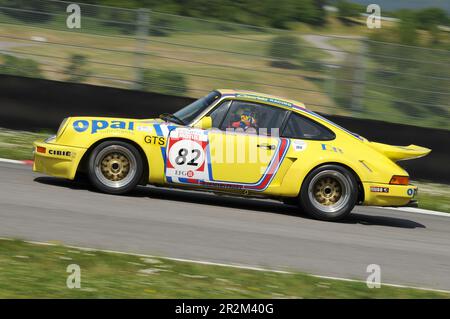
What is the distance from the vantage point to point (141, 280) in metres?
6.78

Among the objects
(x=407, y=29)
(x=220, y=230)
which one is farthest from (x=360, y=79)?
(x=407, y=29)

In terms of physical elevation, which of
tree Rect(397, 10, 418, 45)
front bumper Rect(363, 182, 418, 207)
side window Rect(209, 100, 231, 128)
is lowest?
front bumper Rect(363, 182, 418, 207)

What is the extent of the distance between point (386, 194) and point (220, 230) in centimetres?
246

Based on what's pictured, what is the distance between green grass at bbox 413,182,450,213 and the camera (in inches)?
488

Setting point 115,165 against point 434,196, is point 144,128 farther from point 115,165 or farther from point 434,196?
point 434,196

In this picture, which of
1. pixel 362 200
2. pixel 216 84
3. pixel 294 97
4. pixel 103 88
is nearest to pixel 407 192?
pixel 362 200

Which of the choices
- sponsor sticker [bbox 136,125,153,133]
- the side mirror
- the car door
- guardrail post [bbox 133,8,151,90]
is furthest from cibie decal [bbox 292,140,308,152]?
guardrail post [bbox 133,8,151,90]

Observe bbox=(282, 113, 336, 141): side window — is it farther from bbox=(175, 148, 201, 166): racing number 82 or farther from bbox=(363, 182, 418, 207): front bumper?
bbox=(175, 148, 201, 166): racing number 82

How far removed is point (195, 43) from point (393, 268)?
733cm

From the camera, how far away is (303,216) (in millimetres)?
10625

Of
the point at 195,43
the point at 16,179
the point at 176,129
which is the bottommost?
the point at 16,179

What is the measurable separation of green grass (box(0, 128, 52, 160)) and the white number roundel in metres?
3.41
